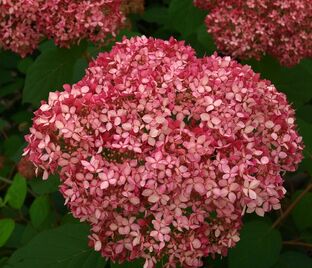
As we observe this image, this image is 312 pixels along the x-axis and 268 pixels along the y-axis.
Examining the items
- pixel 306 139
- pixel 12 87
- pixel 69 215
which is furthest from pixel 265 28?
pixel 12 87

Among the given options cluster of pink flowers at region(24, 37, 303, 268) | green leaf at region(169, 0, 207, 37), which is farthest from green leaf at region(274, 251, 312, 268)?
green leaf at region(169, 0, 207, 37)

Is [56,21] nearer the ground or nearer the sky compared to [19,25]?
nearer the sky

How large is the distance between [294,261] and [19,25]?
1326 mm

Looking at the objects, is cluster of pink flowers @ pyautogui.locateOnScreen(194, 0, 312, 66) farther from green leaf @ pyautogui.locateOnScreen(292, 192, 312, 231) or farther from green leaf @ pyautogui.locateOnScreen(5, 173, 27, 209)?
green leaf @ pyautogui.locateOnScreen(5, 173, 27, 209)

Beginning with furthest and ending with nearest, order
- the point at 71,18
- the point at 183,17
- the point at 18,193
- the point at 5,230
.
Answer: the point at 183,17 < the point at 71,18 < the point at 18,193 < the point at 5,230

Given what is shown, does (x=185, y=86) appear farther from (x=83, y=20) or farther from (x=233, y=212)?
(x=83, y=20)

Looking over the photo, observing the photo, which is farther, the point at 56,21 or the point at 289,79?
the point at 289,79

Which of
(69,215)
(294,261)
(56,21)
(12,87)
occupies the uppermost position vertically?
(56,21)

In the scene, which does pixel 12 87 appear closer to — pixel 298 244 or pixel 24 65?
pixel 24 65

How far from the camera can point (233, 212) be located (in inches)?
58.0

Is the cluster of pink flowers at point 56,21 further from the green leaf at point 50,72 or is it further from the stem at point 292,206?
the stem at point 292,206

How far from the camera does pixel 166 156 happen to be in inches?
55.4

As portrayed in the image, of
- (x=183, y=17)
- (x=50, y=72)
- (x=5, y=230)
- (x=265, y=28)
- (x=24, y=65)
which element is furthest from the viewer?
(x=24, y=65)

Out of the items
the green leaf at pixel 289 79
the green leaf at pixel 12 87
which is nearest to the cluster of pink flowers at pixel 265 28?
the green leaf at pixel 289 79
